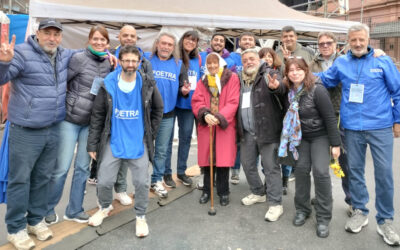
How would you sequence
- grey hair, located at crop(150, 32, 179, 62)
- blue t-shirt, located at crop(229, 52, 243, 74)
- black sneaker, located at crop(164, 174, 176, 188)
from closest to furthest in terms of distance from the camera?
grey hair, located at crop(150, 32, 179, 62) → black sneaker, located at crop(164, 174, 176, 188) → blue t-shirt, located at crop(229, 52, 243, 74)

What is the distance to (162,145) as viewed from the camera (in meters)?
3.71

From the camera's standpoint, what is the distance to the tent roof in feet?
16.3

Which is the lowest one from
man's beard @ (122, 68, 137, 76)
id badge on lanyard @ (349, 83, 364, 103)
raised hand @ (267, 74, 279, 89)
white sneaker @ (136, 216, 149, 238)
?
white sneaker @ (136, 216, 149, 238)

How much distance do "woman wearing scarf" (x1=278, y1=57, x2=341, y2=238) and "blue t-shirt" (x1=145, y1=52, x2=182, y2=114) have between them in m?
1.35

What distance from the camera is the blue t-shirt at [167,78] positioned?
11.7 ft

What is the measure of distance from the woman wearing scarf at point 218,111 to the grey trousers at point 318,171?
2.65 ft

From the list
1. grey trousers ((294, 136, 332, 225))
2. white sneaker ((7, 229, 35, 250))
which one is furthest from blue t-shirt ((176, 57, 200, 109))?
white sneaker ((7, 229, 35, 250))

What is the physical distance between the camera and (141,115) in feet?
9.66

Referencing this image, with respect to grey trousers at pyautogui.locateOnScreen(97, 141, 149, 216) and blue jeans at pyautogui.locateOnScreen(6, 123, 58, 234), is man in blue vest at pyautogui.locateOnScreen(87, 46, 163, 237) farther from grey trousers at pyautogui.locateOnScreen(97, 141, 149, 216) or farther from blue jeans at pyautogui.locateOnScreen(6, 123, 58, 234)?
blue jeans at pyautogui.locateOnScreen(6, 123, 58, 234)

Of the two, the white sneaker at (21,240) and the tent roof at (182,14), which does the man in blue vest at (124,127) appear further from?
the tent roof at (182,14)

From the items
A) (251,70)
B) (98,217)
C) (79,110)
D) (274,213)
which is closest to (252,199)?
(274,213)

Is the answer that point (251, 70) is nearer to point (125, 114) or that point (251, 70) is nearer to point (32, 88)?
point (125, 114)

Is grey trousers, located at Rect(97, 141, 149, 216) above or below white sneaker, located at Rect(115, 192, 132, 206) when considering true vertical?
above

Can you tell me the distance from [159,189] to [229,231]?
1.11 meters
